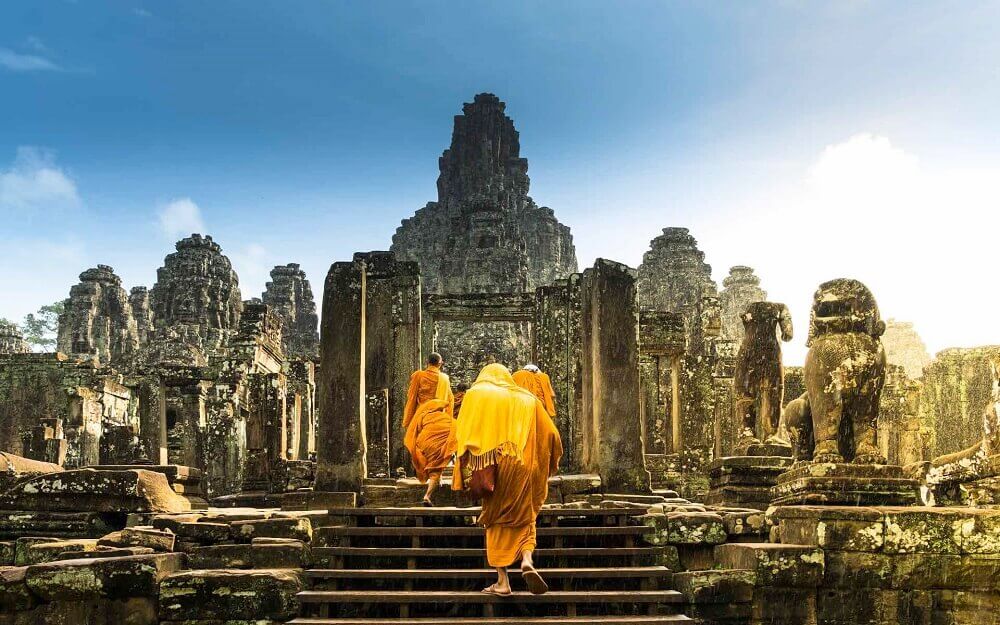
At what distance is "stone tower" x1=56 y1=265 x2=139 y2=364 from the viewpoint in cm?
4066

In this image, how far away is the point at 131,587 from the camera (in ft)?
21.9

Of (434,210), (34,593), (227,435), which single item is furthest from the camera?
(434,210)

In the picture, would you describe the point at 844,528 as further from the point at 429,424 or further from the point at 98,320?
the point at 98,320

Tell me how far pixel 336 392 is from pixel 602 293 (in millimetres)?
3151

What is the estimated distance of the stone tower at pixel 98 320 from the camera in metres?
40.7

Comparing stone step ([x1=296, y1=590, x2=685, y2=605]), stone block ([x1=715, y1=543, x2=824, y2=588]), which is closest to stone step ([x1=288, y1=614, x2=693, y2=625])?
stone step ([x1=296, y1=590, x2=685, y2=605])

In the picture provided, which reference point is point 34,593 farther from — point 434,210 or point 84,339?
point 434,210

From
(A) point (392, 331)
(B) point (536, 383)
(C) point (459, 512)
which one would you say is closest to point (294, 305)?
(A) point (392, 331)

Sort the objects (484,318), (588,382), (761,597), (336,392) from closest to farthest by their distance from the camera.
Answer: (761,597) → (336,392) → (588,382) → (484,318)

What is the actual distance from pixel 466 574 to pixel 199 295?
35737 mm

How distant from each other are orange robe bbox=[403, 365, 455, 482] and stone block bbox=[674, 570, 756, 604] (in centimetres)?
331

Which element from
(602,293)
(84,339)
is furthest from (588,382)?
(84,339)

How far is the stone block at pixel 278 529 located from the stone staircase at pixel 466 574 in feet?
0.62

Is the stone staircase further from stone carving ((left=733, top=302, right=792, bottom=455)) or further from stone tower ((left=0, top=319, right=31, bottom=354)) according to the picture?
stone tower ((left=0, top=319, right=31, bottom=354))
